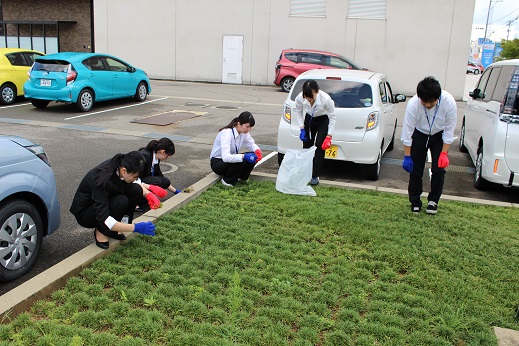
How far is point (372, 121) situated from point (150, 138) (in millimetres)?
5063

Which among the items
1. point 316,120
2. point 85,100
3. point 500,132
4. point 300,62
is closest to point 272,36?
point 300,62

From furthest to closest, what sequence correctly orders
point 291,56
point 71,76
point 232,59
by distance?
1. point 232,59
2. point 291,56
3. point 71,76

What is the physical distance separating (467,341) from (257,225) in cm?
246

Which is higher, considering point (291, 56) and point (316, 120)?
point (291, 56)

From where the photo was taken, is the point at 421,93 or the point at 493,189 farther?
the point at 493,189

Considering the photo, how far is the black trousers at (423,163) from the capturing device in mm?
5809

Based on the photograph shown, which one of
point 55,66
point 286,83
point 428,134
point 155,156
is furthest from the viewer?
point 286,83

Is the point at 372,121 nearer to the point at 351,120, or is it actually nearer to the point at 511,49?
the point at 351,120

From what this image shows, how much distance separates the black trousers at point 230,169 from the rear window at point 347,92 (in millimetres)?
1633

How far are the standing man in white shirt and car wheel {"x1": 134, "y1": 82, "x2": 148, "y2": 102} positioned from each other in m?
11.7

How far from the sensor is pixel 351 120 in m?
7.51

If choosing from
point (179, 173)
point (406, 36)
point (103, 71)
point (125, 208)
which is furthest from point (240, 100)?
point (125, 208)

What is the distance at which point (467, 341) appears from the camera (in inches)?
134

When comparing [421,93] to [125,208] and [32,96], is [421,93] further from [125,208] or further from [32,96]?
[32,96]
